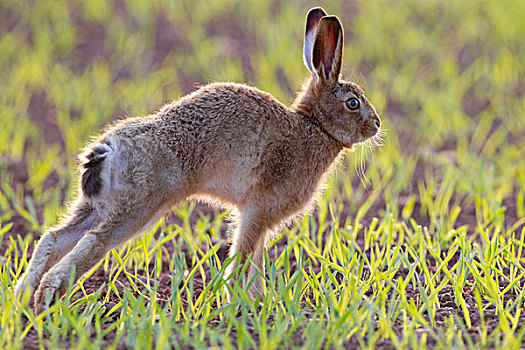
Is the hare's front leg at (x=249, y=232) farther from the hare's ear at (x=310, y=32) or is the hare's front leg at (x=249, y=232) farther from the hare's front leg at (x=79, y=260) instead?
the hare's ear at (x=310, y=32)

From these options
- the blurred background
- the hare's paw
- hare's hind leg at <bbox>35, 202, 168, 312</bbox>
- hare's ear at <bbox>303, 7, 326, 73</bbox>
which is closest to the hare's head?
hare's ear at <bbox>303, 7, 326, 73</bbox>

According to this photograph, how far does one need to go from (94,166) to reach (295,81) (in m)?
4.81

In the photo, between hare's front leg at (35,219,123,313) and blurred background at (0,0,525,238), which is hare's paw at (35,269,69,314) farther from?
blurred background at (0,0,525,238)

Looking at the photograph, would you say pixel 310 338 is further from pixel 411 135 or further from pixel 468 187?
pixel 411 135

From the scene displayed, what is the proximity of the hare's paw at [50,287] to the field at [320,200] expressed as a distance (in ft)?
0.22

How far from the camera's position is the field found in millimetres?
3326

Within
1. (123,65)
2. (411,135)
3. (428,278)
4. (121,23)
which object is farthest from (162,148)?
(121,23)

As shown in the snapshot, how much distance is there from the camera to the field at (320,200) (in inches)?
131

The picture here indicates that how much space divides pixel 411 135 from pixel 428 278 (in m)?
3.84

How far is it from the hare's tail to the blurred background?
1246mm

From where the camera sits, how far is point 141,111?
699 cm

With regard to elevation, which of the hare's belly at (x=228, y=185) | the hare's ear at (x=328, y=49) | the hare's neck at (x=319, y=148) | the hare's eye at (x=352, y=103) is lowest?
the hare's belly at (x=228, y=185)

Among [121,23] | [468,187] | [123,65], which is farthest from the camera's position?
[121,23]

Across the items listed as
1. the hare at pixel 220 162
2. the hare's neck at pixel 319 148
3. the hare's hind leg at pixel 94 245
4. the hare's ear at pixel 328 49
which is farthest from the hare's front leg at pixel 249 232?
the hare's ear at pixel 328 49
